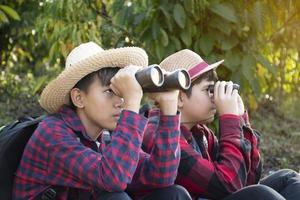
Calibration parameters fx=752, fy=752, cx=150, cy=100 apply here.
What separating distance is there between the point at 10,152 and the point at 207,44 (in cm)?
244

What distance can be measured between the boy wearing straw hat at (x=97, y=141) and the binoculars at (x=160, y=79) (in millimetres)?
57

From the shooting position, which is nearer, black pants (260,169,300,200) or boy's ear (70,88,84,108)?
boy's ear (70,88,84,108)

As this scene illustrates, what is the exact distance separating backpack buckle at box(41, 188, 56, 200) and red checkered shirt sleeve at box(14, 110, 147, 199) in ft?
0.10

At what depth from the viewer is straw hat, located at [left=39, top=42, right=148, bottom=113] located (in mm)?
3041

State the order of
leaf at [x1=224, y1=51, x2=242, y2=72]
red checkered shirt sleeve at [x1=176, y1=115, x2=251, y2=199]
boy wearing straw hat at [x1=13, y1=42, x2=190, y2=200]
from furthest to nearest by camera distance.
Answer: leaf at [x1=224, y1=51, x2=242, y2=72] < red checkered shirt sleeve at [x1=176, y1=115, x2=251, y2=199] < boy wearing straw hat at [x1=13, y1=42, x2=190, y2=200]

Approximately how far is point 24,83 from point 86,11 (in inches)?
151

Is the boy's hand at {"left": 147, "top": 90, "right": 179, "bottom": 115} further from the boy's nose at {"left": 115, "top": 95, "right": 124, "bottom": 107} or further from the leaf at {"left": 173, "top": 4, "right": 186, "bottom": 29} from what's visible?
the leaf at {"left": 173, "top": 4, "right": 186, "bottom": 29}

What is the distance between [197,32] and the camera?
517cm

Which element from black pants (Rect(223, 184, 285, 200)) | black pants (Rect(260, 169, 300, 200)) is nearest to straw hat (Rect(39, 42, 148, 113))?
black pants (Rect(223, 184, 285, 200))

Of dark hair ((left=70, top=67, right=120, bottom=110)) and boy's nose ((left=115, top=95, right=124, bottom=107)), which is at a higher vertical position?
dark hair ((left=70, top=67, right=120, bottom=110))

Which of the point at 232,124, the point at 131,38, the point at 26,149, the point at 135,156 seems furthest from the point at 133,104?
the point at 131,38

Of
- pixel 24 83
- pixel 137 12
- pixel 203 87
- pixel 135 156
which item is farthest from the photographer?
pixel 24 83

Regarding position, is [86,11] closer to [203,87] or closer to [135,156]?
[203,87]

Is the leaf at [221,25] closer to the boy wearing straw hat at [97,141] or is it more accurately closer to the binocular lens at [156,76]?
the boy wearing straw hat at [97,141]
